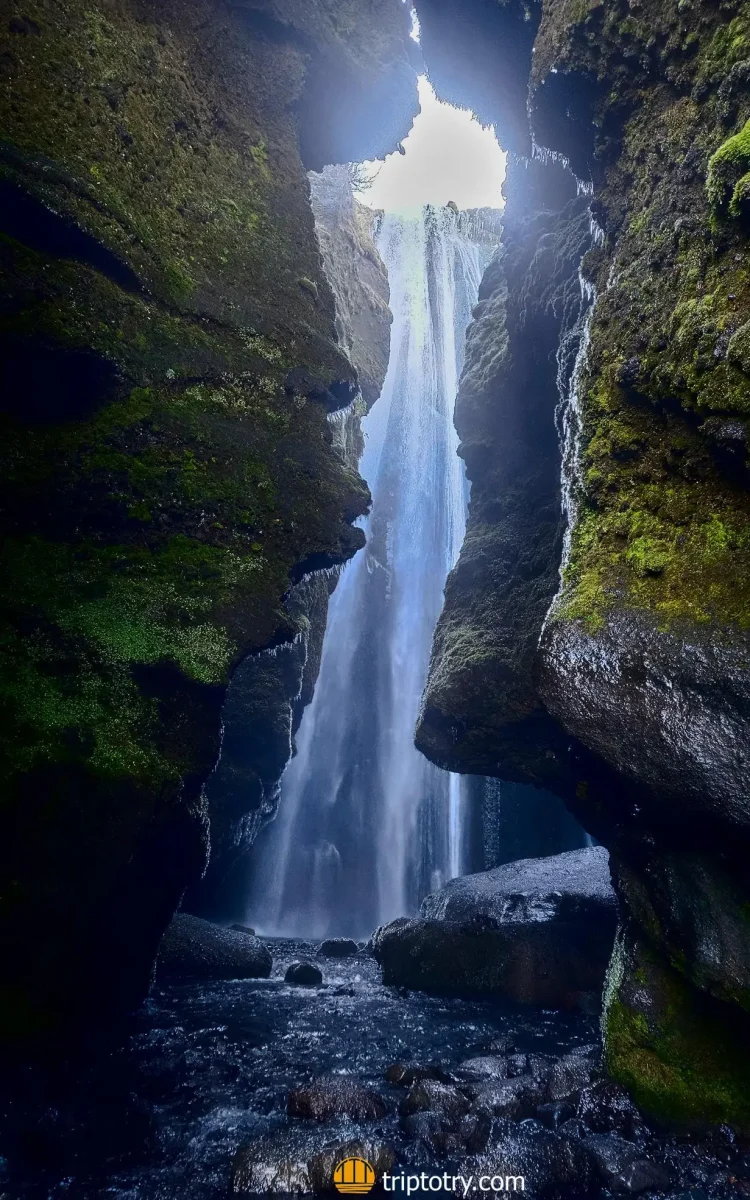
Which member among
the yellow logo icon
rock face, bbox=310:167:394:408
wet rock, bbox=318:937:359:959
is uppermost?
rock face, bbox=310:167:394:408

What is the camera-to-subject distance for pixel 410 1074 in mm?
6797

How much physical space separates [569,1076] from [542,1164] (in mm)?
1992

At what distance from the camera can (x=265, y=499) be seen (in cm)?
893

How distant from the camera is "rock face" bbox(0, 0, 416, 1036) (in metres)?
6.49

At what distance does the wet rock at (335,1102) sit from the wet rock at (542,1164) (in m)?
1.20

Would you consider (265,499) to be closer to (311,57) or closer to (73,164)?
(73,164)

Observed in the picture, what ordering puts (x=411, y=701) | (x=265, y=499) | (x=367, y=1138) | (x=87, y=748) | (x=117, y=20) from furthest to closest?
(x=411, y=701) → (x=117, y=20) → (x=265, y=499) → (x=87, y=748) → (x=367, y=1138)

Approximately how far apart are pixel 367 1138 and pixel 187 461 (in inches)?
312

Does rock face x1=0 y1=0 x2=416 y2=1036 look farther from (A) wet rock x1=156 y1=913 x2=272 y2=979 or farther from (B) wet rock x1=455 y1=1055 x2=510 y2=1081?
(B) wet rock x1=455 y1=1055 x2=510 y2=1081

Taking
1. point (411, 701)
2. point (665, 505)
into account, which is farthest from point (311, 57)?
point (411, 701)

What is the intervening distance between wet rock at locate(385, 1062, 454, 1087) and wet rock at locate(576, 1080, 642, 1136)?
150cm

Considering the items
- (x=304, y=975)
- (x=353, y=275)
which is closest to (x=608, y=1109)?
(x=304, y=975)

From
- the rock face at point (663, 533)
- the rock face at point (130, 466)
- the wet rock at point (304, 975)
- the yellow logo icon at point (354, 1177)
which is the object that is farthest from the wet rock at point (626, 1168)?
the wet rock at point (304, 975)

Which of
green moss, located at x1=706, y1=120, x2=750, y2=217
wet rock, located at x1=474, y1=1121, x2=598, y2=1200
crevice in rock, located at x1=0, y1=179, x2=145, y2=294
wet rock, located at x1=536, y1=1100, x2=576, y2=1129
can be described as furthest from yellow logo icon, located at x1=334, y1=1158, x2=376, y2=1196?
crevice in rock, located at x1=0, y1=179, x2=145, y2=294
